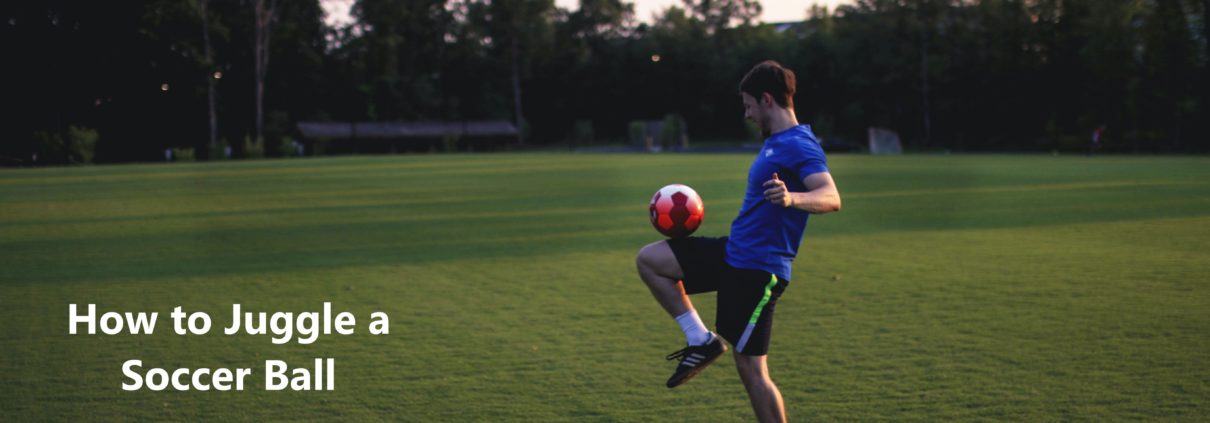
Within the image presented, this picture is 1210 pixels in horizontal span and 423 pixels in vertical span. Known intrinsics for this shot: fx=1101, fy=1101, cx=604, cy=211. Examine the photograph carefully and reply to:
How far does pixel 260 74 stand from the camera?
82.2m

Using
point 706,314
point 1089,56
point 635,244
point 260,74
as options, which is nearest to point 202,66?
point 260,74

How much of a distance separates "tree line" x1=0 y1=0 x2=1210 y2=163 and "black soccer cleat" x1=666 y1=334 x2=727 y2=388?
202 feet

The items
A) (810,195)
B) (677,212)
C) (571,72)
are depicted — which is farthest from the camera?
(571,72)

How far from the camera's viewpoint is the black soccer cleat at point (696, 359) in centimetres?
520

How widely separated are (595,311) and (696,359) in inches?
169

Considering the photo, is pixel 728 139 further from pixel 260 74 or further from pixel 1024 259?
pixel 1024 259

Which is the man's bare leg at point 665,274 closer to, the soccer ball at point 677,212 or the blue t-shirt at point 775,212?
the blue t-shirt at point 775,212

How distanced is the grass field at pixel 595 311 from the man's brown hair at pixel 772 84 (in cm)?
196

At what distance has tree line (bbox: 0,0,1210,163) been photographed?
213 feet

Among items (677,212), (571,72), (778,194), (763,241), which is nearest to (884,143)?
(571,72)

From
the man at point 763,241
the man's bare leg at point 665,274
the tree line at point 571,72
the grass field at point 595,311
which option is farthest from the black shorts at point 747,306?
the tree line at point 571,72

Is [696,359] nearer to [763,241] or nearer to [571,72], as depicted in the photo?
[763,241]

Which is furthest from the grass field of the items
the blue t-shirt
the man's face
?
the man's face

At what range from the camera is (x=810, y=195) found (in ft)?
15.4
